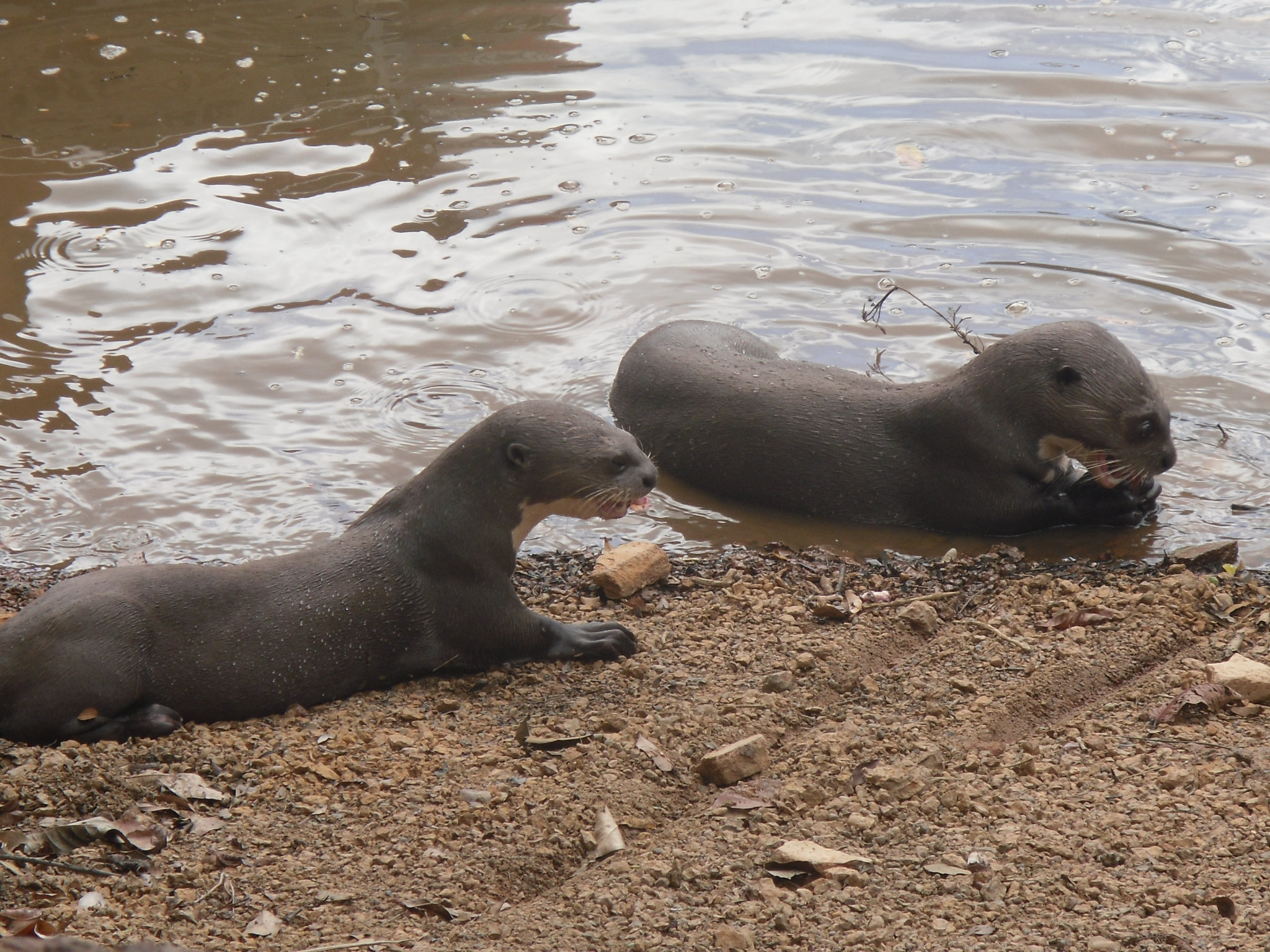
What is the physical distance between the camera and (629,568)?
4828 mm

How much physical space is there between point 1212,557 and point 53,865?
4044 mm

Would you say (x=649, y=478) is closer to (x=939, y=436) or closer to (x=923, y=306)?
(x=939, y=436)

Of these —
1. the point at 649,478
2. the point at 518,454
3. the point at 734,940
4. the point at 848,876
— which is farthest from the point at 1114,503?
the point at 734,940

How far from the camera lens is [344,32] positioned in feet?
35.4

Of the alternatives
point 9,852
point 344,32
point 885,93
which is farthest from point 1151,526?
point 344,32

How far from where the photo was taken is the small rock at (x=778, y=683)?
3.93m

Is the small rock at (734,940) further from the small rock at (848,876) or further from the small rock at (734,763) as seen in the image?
the small rock at (734,763)

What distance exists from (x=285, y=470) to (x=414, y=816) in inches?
114

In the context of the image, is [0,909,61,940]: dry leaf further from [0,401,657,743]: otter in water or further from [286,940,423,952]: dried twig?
[0,401,657,743]: otter in water

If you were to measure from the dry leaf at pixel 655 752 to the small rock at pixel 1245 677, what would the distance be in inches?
→ 60.4

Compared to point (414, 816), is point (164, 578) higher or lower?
higher

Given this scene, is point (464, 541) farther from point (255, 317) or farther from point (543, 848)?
point (255, 317)

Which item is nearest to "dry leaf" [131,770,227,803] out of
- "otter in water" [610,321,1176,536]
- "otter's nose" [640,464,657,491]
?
"otter's nose" [640,464,657,491]

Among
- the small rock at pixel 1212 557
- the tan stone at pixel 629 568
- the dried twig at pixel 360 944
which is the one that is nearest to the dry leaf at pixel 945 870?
the dried twig at pixel 360 944
